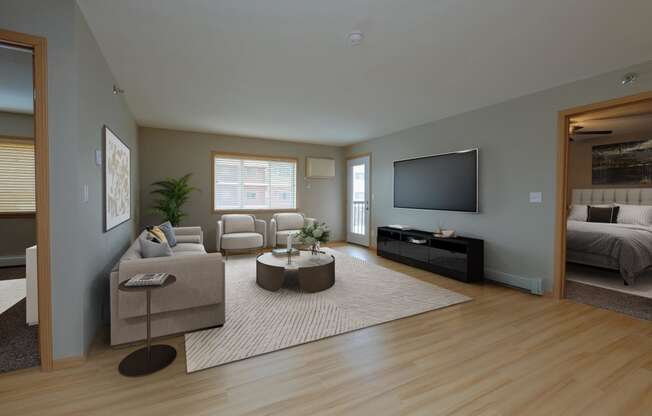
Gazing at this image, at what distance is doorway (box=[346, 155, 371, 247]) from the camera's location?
6.62 m

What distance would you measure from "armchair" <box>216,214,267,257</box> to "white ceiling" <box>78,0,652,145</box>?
7.60 feet

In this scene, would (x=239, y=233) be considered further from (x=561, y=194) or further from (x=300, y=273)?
(x=561, y=194)

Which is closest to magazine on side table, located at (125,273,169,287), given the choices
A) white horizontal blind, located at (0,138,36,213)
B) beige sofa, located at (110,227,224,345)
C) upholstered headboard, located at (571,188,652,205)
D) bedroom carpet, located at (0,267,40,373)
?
beige sofa, located at (110,227,224,345)

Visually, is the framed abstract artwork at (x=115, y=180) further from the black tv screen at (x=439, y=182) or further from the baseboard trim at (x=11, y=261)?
the black tv screen at (x=439, y=182)

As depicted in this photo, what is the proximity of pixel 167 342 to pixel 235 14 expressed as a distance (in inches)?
103

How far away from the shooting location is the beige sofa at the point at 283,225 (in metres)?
5.87

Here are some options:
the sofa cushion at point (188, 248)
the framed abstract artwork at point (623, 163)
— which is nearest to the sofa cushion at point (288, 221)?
the sofa cushion at point (188, 248)

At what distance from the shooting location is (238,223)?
574cm

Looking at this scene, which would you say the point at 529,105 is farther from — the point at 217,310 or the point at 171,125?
the point at 171,125

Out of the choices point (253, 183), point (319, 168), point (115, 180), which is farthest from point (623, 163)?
point (115, 180)

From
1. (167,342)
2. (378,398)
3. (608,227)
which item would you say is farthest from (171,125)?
(608,227)

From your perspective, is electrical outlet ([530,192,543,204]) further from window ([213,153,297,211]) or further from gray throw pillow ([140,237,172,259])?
window ([213,153,297,211])

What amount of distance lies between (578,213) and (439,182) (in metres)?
3.31

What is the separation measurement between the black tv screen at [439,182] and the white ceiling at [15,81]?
16.2ft
